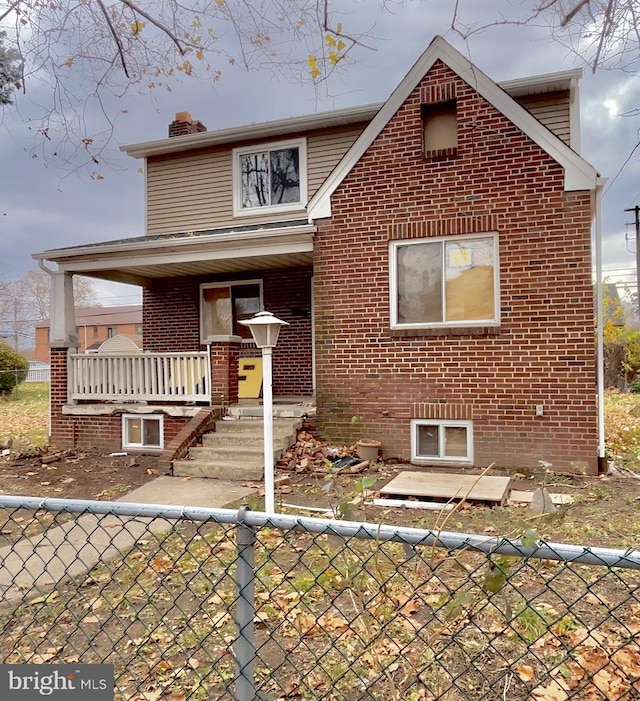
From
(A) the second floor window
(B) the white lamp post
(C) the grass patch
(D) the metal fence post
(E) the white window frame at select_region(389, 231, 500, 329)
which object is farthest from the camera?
(C) the grass patch

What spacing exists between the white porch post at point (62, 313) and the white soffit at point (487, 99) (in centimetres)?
512

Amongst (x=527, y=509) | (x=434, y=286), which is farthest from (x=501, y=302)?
(x=527, y=509)

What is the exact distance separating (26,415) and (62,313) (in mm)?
8047

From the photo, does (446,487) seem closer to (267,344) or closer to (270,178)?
(267,344)

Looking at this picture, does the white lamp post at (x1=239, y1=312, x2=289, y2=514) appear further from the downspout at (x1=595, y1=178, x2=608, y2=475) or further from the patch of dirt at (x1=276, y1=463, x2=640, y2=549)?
the downspout at (x1=595, y1=178, x2=608, y2=475)

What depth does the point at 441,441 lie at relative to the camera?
8.34 metres

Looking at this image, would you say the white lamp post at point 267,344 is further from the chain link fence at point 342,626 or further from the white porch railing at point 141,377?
the white porch railing at point 141,377

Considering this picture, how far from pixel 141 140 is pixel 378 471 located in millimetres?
9947

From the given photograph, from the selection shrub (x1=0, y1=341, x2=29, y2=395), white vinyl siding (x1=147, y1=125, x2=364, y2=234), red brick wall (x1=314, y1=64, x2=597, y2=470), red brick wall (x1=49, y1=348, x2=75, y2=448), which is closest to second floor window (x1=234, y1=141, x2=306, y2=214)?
white vinyl siding (x1=147, y1=125, x2=364, y2=234)

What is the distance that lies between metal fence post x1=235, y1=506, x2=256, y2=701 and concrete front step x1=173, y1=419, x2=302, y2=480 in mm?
5879

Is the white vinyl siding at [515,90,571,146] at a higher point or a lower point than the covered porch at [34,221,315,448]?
higher

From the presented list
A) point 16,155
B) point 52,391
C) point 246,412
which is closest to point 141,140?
point 52,391

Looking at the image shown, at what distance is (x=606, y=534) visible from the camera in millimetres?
4945

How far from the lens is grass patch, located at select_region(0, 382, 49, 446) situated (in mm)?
12501
